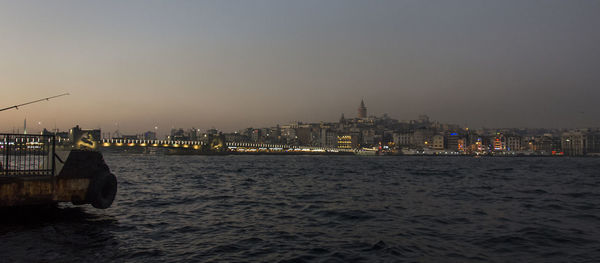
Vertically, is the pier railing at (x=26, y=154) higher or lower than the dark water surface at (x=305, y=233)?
higher

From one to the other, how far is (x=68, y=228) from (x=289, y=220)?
8.07m

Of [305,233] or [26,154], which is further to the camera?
[26,154]

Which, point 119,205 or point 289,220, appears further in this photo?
point 119,205

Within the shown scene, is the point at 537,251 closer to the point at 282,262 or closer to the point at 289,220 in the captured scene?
the point at 282,262

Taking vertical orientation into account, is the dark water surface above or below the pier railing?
below

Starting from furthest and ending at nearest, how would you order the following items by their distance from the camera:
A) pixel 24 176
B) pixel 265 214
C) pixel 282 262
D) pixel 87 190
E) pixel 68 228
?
pixel 265 214
pixel 87 190
pixel 24 176
pixel 68 228
pixel 282 262

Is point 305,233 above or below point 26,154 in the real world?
below

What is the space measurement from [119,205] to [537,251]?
60.3 feet

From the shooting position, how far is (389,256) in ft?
34.1

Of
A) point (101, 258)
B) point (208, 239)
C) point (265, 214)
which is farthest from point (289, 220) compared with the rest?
point (101, 258)

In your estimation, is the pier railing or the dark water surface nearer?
the dark water surface

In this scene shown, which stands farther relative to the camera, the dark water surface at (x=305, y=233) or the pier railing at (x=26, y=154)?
the pier railing at (x=26, y=154)

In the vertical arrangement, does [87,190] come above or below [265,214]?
above

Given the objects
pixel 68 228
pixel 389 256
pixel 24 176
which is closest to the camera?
pixel 389 256
